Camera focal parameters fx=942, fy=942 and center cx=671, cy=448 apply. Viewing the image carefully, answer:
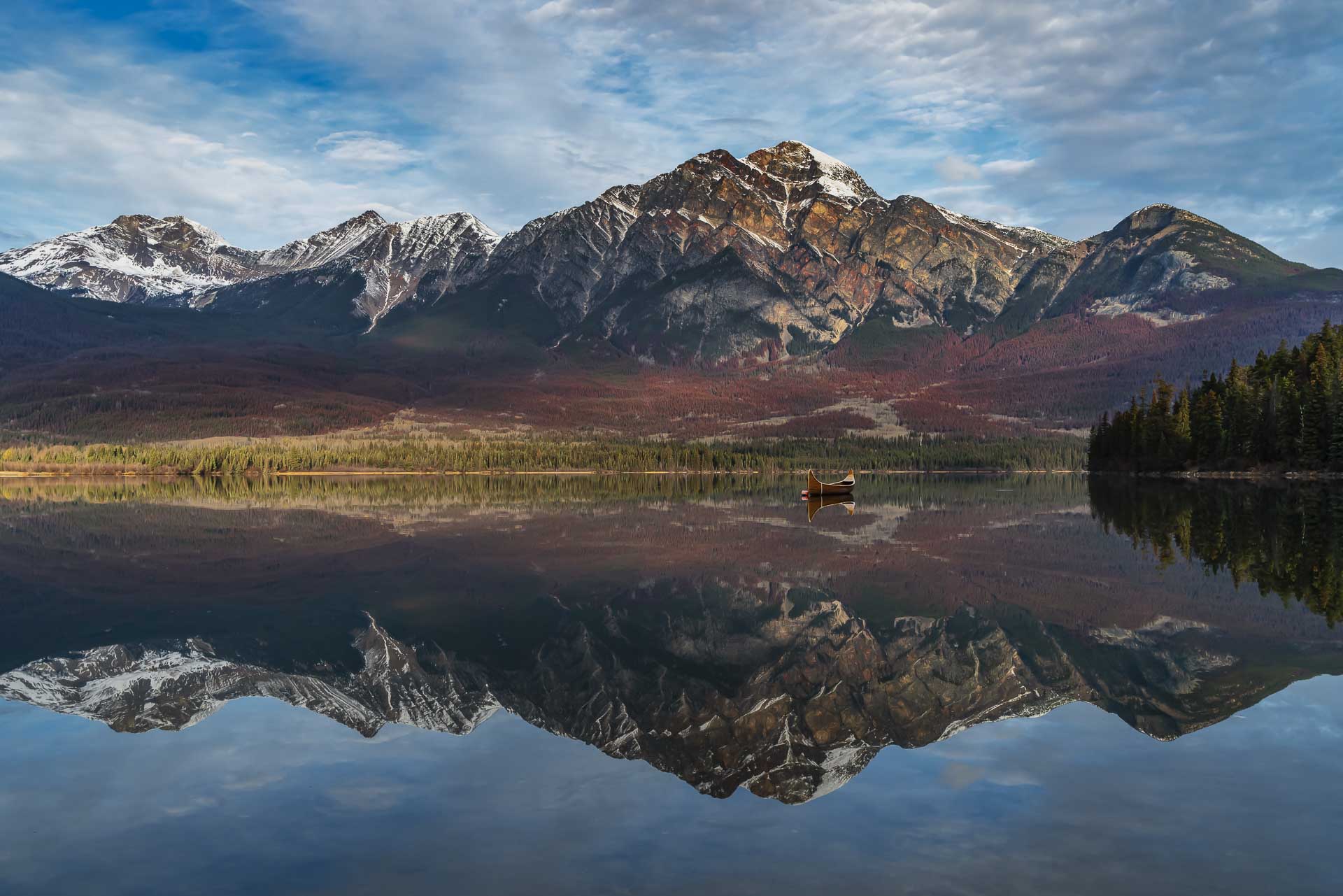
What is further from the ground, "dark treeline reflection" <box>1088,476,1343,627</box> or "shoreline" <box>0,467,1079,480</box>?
"dark treeline reflection" <box>1088,476,1343,627</box>

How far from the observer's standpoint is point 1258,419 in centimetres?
8869

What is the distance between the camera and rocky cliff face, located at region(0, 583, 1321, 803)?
1330 centimetres

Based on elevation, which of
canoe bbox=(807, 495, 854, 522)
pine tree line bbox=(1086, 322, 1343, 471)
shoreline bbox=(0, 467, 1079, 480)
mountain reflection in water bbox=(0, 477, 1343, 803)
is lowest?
shoreline bbox=(0, 467, 1079, 480)

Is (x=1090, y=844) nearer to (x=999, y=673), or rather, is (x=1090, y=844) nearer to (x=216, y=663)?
(x=999, y=673)

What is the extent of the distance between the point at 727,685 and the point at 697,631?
15.9ft

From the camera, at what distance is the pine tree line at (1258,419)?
81.3m

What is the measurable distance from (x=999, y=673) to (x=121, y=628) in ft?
63.7

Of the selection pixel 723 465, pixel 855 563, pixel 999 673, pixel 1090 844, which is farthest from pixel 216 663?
pixel 723 465

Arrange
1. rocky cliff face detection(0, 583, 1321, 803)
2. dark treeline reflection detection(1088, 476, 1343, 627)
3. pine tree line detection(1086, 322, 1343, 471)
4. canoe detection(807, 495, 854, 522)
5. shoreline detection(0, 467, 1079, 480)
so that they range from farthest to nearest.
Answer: shoreline detection(0, 467, 1079, 480)
pine tree line detection(1086, 322, 1343, 471)
canoe detection(807, 495, 854, 522)
dark treeline reflection detection(1088, 476, 1343, 627)
rocky cliff face detection(0, 583, 1321, 803)

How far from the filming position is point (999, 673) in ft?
55.0

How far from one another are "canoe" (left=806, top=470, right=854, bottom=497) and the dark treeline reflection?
936 inches

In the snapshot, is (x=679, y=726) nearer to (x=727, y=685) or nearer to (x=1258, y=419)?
(x=727, y=685)

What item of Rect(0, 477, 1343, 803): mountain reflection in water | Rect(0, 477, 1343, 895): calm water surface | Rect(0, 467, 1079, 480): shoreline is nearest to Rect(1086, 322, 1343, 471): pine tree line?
Rect(0, 477, 1343, 803): mountain reflection in water

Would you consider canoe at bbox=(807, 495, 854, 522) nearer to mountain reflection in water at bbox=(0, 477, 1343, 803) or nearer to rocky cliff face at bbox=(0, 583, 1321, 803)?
mountain reflection in water at bbox=(0, 477, 1343, 803)
